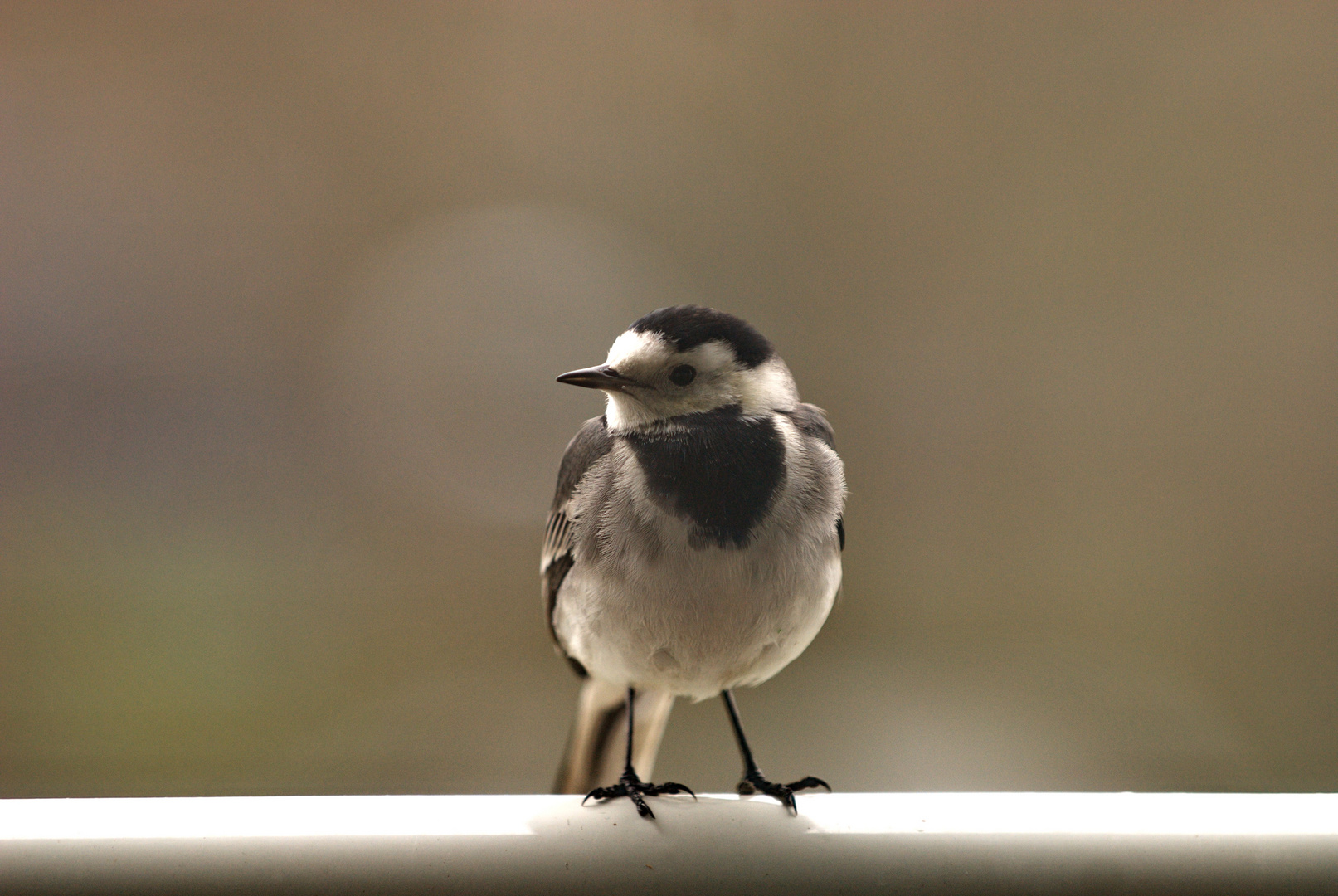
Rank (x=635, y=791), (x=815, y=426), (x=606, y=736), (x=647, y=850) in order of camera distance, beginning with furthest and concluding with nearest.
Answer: (x=606, y=736), (x=815, y=426), (x=635, y=791), (x=647, y=850)

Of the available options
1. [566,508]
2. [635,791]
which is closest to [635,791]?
[635,791]

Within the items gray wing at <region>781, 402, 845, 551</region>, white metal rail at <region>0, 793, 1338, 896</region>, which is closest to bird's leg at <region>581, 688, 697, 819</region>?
white metal rail at <region>0, 793, 1338, 896</region>

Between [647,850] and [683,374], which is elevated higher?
[683,374]

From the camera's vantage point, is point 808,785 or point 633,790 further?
point 808,785

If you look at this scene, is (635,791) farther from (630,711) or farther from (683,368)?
(683,368)

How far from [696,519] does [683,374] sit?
0.43 feet

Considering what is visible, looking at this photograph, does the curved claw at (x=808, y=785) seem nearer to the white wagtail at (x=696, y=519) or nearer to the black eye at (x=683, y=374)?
the white wagtail at (x=696, y=519)

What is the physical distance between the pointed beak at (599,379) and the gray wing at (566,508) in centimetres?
7

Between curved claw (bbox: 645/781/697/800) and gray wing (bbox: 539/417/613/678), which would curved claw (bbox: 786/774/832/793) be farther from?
gray wing (bbox: 539/417/613/678)

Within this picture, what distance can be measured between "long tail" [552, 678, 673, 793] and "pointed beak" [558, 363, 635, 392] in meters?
0.35

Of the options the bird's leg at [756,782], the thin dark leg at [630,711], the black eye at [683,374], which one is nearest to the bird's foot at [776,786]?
the bird's leg at [756,782]

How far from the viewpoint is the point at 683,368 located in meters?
0.78

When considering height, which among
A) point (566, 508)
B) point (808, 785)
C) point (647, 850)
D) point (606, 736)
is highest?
point (566, 508)

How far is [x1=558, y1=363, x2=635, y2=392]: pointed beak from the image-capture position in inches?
29.8
